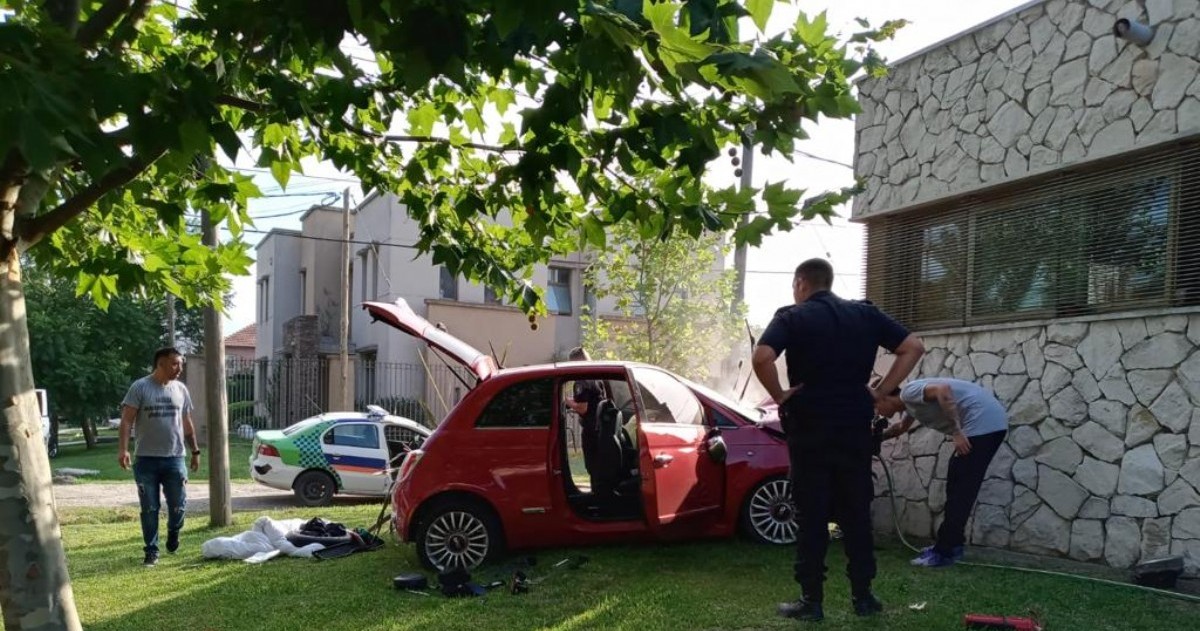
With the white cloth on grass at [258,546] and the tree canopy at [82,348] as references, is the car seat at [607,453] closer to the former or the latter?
the white cloth on grass at [258,546]

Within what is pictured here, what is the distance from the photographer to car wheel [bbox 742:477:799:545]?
300 inches

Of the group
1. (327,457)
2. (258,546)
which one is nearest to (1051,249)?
(258,546)

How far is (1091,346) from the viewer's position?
7066 millimetres

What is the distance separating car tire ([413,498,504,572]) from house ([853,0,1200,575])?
379cm

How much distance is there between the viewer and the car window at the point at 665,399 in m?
7.56

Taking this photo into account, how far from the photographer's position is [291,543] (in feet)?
28.1

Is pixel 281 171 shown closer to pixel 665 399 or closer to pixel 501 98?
pixel 501 98

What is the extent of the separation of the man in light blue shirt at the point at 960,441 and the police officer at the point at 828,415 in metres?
1.82

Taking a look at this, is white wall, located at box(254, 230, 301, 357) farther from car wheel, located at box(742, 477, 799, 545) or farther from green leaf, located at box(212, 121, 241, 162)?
green leaf, located at box(212, 121, 241, 162)

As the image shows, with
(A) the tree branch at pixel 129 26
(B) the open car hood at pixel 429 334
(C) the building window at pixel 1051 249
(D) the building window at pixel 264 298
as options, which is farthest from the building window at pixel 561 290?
(A) the tree branch at pixel 129 26

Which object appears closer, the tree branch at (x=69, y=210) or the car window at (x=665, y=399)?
the tree branch at (x=69, y=210)

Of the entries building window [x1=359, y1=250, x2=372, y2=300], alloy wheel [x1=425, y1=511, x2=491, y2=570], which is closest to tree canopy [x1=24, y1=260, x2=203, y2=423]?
building window [x1=359, y1=250, x2=372, y2=300]

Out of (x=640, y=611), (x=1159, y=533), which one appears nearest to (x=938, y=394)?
(x=1159, y=533)

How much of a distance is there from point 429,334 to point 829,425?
12.3 ft
